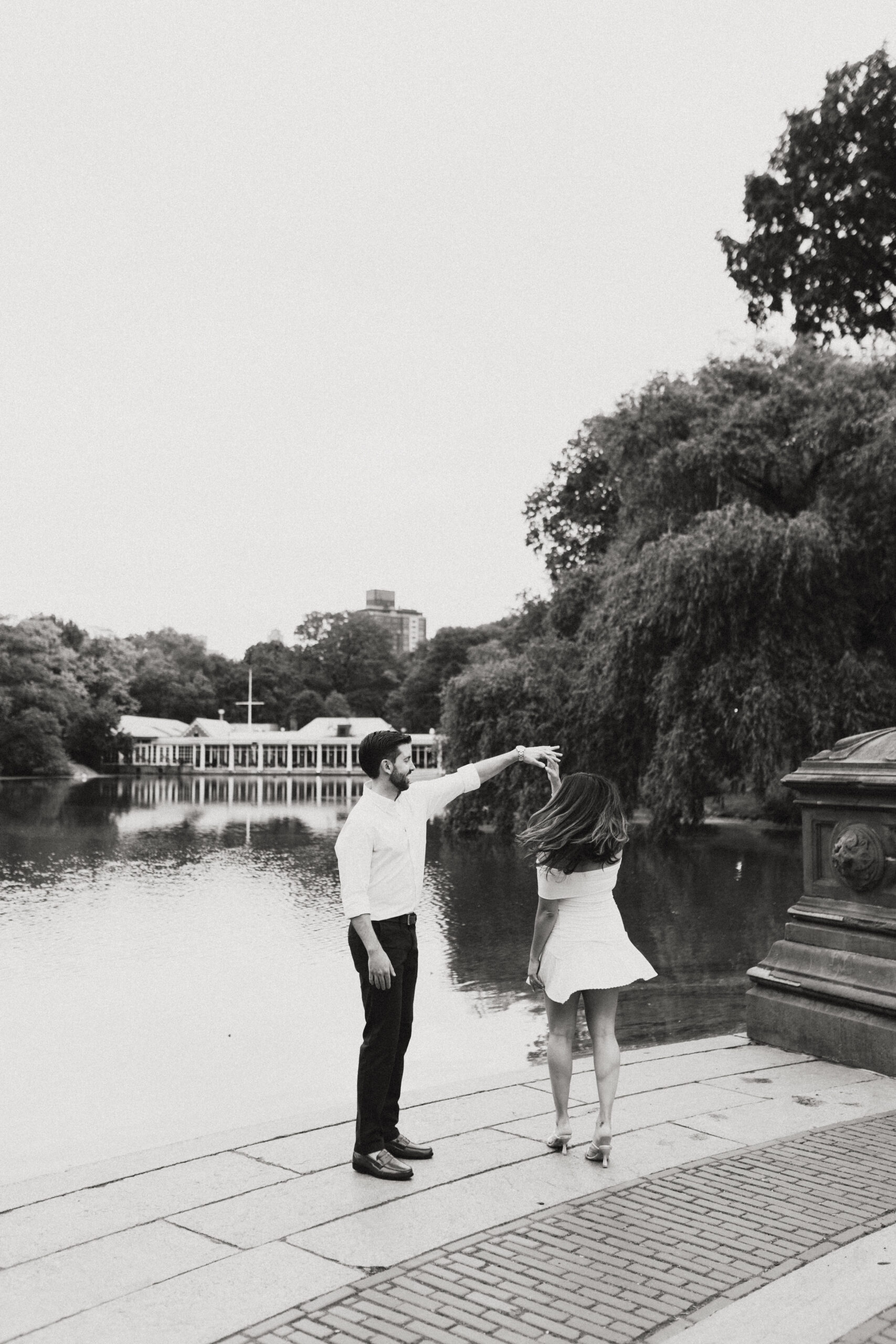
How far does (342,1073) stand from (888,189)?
1633 cm

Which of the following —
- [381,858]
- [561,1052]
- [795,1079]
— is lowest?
[795,1079]

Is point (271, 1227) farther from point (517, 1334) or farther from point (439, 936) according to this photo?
point (439, 936)

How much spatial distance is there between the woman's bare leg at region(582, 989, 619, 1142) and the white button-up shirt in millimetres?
821

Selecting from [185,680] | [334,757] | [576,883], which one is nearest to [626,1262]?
[576,883]

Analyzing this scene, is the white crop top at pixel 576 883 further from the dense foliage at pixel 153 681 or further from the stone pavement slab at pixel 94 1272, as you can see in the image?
the dense foliage at pixel 153 681

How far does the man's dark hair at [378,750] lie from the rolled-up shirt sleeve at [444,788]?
25 cm

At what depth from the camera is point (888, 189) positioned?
19141 millimetres

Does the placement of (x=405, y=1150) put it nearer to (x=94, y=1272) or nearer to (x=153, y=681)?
(x=94, y=1272)

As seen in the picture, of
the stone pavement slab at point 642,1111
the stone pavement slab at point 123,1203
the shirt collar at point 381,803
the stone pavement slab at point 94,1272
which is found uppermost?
the shirt collar at point 381,803

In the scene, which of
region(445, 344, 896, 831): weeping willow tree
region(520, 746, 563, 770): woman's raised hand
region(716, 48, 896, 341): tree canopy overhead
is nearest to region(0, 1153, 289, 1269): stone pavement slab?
region(520, 746, 563, 770): woman's raised hand

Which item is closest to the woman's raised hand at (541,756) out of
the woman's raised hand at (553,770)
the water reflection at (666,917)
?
the woman's raised hand at (553,770)

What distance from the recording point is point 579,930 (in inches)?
190

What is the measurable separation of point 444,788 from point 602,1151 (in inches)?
60.0

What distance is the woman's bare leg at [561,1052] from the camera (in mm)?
4719
